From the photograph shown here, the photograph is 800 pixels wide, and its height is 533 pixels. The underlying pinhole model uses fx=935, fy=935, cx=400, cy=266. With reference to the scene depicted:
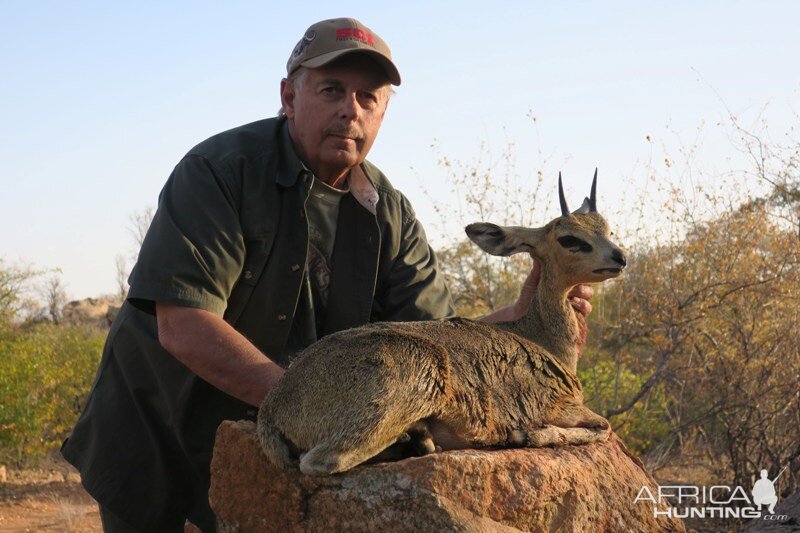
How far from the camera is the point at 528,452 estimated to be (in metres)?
4.64

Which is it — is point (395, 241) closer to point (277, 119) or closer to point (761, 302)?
point (277, 119)

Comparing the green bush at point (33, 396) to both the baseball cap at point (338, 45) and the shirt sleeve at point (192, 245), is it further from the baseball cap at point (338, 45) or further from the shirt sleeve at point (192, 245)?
the baseball cap at point (338, 45)

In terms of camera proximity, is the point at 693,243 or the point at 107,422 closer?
the point at 107,422

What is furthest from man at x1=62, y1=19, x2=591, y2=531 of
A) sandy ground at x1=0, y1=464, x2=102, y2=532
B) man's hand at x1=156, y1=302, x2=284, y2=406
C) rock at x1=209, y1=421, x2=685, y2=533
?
sandy ground at x1=0, y1=464, x2=102, y2=532

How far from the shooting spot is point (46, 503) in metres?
13.7

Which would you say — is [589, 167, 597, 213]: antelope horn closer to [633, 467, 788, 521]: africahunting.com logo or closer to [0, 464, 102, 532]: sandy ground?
[633, 467, 788, 521]: africahunting.com logo

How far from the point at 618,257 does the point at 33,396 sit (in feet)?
42.6

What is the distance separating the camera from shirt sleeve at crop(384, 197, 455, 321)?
6.35 metres

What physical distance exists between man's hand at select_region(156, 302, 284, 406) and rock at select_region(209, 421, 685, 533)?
276mm

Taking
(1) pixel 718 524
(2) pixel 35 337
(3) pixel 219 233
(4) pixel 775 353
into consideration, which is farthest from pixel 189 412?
(2) pixel 35 337

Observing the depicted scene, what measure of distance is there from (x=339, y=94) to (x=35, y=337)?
16026 millimetres

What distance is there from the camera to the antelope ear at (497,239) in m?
6.09

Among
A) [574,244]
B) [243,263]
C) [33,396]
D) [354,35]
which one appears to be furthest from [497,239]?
[33,396]

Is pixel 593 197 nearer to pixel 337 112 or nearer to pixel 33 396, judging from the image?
pixel 337 112
